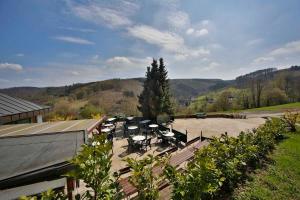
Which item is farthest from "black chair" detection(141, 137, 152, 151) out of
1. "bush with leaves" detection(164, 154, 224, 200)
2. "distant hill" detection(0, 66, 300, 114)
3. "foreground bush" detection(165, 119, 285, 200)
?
"distant hill" detection(0, 66, 300, 114)

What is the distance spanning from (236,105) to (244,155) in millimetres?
45090

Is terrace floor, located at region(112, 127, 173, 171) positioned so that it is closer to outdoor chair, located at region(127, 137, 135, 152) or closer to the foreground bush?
outdoor chair, located at region(127, 137, 135, 152)

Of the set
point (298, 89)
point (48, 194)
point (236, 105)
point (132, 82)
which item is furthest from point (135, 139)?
point (132, 82)

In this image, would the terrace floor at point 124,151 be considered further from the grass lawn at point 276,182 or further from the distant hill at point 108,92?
the distant hill at point 108,92

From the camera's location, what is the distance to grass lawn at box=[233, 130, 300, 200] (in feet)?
21.5

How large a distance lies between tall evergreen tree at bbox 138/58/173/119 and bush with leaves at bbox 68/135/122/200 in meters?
22.4

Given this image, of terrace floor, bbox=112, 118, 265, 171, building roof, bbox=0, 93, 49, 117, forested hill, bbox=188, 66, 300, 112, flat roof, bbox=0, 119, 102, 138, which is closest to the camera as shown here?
flat roof, bbox=0, 119, 102, 138

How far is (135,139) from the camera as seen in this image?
47.0ft

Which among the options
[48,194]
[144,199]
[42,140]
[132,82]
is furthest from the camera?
[132,82]

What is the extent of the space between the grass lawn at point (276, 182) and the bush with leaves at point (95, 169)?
4802mm

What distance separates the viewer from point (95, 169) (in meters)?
3.44

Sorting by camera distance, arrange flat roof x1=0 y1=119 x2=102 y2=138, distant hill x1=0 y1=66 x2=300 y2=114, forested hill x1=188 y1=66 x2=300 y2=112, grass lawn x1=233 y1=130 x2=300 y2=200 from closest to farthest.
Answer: grass lawn x1=233 y1=130 x2=300 y2=200, flat roof x1=0 y1=119 x2=102 y2=138, distant hill x1=0 y1=66 x2=300 y2=114, forested hill x1=188 y1=66 x2=300 y2=112

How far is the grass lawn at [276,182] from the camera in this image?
6.54 metres

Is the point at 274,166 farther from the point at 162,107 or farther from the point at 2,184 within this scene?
the point at 162,107
